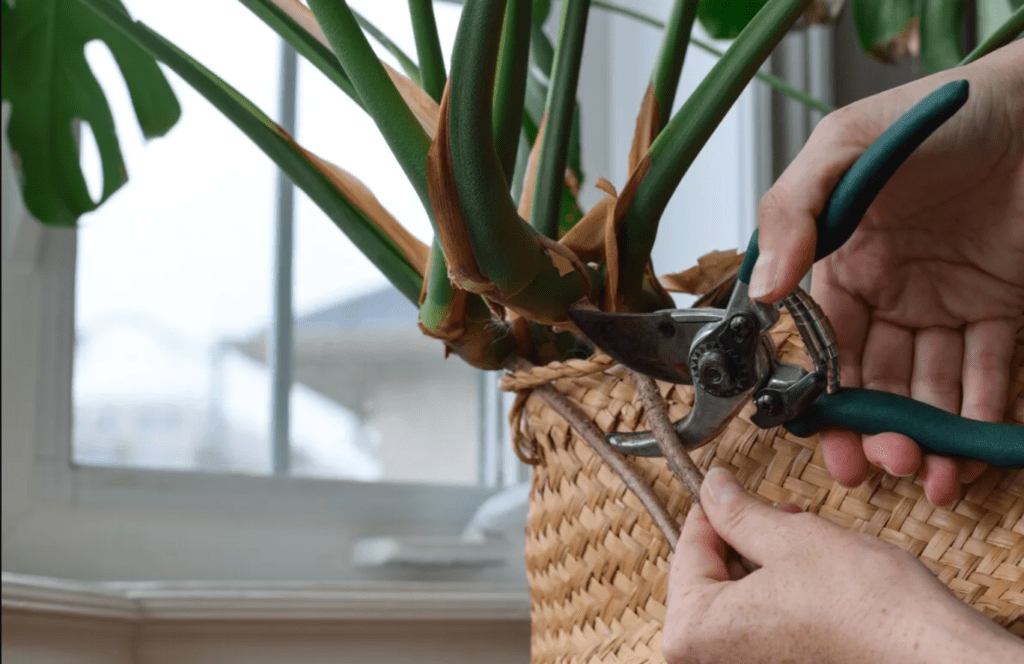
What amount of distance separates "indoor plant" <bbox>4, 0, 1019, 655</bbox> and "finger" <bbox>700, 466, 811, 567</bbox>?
0.26ft

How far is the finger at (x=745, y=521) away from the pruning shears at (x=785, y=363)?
2cm

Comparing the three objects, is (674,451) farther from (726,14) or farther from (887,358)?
(726,14)

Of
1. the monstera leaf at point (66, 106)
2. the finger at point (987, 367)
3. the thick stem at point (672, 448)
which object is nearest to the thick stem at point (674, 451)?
the thick stem at point (672, 448)

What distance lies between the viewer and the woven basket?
11.6 inches

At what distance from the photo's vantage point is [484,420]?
3.26 feet

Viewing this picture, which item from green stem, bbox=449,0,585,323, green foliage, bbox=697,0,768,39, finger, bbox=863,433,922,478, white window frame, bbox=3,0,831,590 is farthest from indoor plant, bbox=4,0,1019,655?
white window frame, bbox=3,0,831,590

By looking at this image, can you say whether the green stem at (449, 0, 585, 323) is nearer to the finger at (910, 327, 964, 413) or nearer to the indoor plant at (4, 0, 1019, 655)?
the indoor plant at (4, 0, 1019, 655)

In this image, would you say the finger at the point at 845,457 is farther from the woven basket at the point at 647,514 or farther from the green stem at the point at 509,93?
the green stem at the point at 509,93

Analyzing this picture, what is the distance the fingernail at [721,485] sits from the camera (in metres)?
0.31

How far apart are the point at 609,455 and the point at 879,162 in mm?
139

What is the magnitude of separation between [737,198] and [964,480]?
24.9 inches

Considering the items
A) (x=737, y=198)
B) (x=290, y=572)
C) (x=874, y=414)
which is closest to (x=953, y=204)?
(x=874, y=414)

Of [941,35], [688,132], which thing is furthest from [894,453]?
[941,35]

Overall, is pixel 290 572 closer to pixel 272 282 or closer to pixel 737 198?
pixel 272 282
